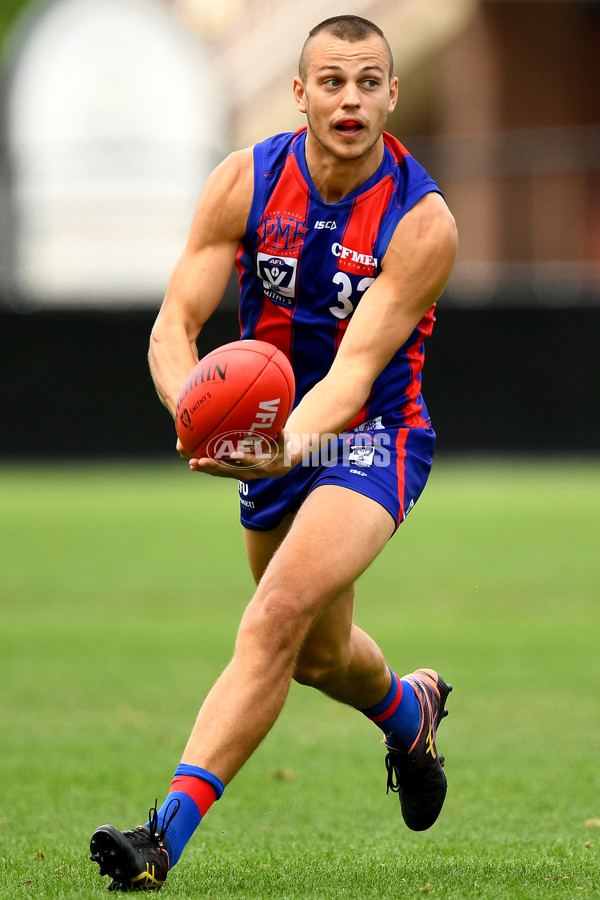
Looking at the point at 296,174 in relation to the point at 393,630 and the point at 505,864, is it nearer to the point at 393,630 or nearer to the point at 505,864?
the point at 505,864

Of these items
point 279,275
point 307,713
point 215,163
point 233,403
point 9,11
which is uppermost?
point 9,11

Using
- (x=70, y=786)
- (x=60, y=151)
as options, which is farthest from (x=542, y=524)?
(x=60, y=151)

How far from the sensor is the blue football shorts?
490 cm

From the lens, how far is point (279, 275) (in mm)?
5070

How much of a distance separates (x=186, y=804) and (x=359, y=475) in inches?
49.4

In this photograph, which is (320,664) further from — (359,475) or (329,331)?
(329,331)

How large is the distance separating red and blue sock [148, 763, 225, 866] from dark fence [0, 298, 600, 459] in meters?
15.0

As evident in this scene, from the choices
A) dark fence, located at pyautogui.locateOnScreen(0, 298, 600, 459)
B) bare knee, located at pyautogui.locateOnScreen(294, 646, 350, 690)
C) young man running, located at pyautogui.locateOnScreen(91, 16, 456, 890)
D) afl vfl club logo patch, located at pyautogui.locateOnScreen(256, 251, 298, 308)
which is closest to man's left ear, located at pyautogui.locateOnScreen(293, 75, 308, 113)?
young man running, located at pyautogui.locateOnScreen(91, 16, 456, 890)

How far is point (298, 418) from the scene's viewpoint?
15.2ft

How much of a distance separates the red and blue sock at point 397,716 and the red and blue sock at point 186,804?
47.1 inches

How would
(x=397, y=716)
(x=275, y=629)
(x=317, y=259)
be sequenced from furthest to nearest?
(x=397, y=716)
(x=317, y=259)
(x=275, y=629)

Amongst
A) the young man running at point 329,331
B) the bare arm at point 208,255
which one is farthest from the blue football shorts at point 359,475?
the bare arm at point 208,255

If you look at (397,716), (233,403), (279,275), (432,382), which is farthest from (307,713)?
(432,382)

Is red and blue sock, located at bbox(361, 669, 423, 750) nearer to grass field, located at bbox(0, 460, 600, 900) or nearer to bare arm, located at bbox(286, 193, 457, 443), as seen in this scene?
grass field, located at bbox(0, 460, 600, 900)
